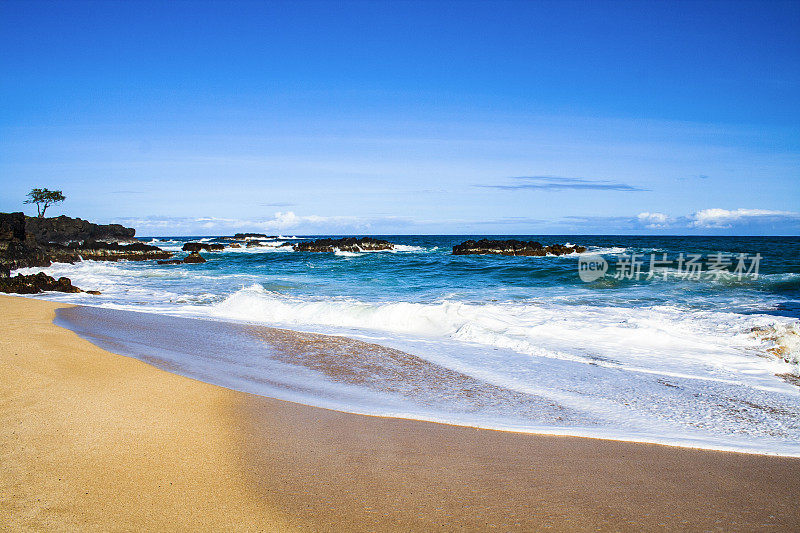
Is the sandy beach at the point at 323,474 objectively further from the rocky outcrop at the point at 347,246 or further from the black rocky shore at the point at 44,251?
the rocky outcrop at the point at 347,246

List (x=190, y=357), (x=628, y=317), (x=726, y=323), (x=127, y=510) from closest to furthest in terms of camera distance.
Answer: (x=127, y=510) → (x=190, y=357) → (x=726, y=323) → (x=628, y=317)

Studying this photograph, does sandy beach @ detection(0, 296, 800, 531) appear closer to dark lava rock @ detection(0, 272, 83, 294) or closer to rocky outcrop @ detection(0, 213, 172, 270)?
dark lava rock @ detection(0, 272, 83, 294)

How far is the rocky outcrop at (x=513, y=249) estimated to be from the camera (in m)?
36.8

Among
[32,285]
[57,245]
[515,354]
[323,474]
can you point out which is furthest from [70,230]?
[323,474]

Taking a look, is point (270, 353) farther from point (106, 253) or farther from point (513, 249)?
point (106, 253)

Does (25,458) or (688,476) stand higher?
(25,458)

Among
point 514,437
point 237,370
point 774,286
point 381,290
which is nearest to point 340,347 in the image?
point 237,370

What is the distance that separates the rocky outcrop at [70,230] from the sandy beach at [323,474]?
51888 mm

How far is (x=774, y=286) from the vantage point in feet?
56.6

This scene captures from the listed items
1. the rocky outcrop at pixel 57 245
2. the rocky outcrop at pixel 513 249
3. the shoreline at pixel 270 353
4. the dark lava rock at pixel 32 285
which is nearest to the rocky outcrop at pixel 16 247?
the rocky outcrop at pixel 57 245

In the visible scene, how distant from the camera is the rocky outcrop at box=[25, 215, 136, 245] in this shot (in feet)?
168

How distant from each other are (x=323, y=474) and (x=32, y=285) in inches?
677

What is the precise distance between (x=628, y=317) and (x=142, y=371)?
9.54 meters

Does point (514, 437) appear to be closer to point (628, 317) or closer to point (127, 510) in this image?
point (127, 510)
